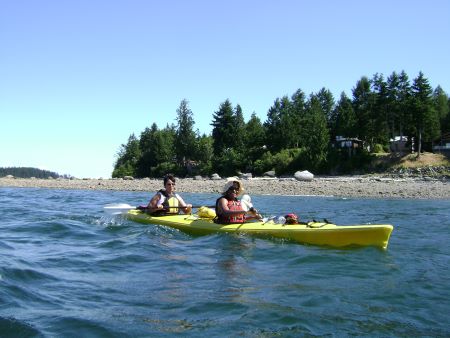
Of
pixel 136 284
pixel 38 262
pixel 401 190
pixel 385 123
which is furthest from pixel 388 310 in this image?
pixel 385 123

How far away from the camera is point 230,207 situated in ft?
33.3

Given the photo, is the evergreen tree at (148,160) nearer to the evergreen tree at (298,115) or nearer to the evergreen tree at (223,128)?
the evergreen tree at (223,128)

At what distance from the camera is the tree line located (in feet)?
143

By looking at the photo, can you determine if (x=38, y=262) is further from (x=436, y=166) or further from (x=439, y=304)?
(x=436, y=166)

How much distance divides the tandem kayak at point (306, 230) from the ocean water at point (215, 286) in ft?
0.53

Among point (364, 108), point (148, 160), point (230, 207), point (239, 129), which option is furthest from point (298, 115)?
point (230, 207)

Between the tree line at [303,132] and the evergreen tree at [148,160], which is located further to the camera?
the evergreen tree at [148,160]

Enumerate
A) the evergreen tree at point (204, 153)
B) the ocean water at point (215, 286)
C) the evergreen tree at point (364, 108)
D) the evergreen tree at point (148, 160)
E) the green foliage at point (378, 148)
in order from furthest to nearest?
the evergreen tree at point (148, 160)
the evergreen tree at point (204, 153)
the green foliage at point (378, 148)
the evergreen tree at point (364, 108)
the ocean water at point (215, 286)

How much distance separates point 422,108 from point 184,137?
29.5m

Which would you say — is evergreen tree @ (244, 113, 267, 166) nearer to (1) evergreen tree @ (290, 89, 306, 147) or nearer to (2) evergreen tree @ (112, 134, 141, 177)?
(1) evergreen tree @ (290, 89, 306, 147)

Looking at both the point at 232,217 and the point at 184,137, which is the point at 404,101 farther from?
the point at 232,217

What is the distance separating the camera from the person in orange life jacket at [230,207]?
32.7 feet

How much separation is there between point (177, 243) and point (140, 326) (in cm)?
503

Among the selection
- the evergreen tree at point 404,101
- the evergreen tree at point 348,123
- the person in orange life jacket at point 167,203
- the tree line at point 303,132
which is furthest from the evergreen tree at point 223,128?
the person in orange life jacket at point 167,203
